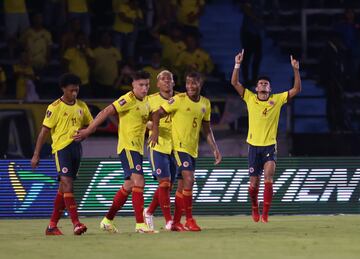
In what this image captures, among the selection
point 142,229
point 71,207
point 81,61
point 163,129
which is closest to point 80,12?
point 81,61

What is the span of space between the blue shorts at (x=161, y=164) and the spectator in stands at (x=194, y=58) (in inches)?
430

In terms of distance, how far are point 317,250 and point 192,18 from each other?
17.0 m

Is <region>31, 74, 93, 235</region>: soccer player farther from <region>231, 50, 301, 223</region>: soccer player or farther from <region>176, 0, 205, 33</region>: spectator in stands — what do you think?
<region>176, 0, 205, 33</region>: spectator in stands

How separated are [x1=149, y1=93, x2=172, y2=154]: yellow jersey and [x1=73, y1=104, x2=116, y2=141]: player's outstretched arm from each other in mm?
791

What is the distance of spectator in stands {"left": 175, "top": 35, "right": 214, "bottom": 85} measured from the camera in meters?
29.2

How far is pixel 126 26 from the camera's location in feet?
97.8

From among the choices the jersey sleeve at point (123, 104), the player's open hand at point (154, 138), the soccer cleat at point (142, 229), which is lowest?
the soccer cleat at point (142, 229)

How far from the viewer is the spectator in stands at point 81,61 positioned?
92.5 ft

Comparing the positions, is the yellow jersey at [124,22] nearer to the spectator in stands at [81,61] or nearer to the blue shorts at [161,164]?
the spectator in stands at [81,61]

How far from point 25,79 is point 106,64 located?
6.05 ft

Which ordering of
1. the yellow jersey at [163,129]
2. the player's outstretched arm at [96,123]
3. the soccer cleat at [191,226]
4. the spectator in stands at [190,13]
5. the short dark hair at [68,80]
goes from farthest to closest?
the spectator in stands at [190,13], the yellow jersey at [163,129], the soccer cleat at [191,226], the short dark hair at [68,80], the player's outstretched arm at [96,123]

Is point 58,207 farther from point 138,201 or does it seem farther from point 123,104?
point 123,104

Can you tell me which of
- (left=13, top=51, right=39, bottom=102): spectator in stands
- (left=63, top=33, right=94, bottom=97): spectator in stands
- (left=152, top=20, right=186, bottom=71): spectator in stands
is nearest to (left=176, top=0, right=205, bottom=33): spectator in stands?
(left=152, top=20, right=186, bottom=71): spectator in stands

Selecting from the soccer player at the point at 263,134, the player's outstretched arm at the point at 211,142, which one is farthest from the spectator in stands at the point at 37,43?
the player's outstretched arm at the point at 211,142
